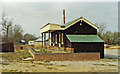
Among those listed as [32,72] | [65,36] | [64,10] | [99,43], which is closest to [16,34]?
[64,10]

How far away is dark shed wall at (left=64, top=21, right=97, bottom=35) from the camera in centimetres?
2602

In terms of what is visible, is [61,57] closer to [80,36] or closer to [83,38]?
[83,38]

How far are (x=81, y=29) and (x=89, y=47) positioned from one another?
3.46 metres

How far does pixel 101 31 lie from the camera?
211ft

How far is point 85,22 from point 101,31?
133 feet

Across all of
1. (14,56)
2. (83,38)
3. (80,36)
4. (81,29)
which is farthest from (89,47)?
(14,56)

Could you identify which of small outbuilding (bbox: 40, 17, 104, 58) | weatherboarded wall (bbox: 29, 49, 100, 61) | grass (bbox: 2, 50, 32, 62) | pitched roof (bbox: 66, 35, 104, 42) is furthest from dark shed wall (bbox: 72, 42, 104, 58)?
grass (bbox: 2, 50, 32, 62)

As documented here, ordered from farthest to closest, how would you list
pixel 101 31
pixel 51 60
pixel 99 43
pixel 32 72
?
pixel 101 31 → pixel 99 43 → pixel 51 60 → pixel 32 72

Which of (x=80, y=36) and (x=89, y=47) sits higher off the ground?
(x=80, y=36)

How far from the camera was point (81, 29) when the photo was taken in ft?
86.0

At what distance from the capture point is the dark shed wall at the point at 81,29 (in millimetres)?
26017

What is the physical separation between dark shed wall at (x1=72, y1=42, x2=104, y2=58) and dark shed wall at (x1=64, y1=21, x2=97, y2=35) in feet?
8.32

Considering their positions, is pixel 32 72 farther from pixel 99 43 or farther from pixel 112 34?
pixel 112 34

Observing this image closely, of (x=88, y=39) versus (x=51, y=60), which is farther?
(x=88, y=39)
